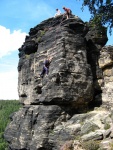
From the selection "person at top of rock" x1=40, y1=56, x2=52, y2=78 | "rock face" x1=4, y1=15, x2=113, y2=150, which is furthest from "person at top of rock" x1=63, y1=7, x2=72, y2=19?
"person at top of rock" x1=40, y1=56, x2=52, y2=78

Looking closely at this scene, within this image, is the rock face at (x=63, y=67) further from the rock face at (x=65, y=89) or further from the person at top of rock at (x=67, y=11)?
the person at top of rock at (x=67, y=11)

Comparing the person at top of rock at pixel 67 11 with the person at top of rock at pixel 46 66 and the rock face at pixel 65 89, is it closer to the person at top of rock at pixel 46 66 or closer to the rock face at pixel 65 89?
the rock face at pixel 65 89

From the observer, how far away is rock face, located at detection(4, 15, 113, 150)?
21203 mm

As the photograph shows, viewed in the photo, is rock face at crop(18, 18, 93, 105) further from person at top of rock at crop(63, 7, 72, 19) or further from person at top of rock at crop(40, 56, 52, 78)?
person at top of rock at crop(63, 7, 72, 19)

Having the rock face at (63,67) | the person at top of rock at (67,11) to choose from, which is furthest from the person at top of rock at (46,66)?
the person at top of rock at (67,11)

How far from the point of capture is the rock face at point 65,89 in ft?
69.6

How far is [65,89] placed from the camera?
2266cm

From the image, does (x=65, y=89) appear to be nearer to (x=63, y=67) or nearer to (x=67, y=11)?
(x=63, y=67)

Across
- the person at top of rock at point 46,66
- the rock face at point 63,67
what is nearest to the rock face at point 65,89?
the rock face at point 63,67

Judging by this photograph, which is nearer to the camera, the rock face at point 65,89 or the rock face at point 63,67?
the rock face at point 65,89

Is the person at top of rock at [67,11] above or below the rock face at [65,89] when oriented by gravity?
above

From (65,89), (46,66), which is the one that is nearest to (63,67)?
(65,89)

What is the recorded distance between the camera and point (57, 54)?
24125mm

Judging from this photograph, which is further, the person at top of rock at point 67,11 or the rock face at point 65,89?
the person at top of rock at point 67,11
